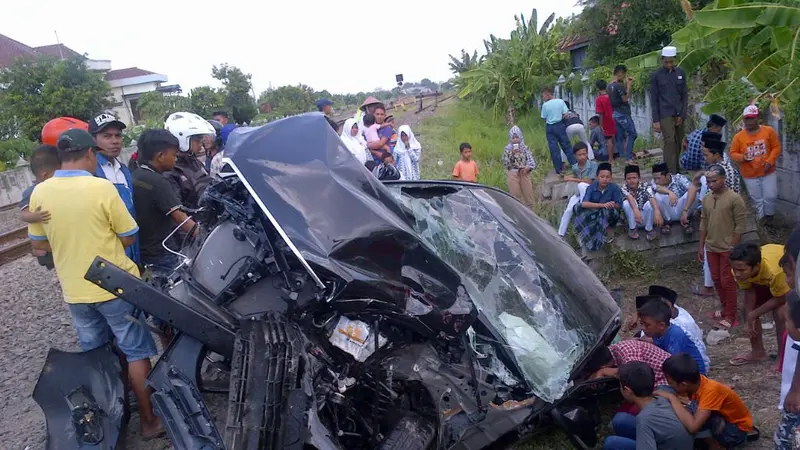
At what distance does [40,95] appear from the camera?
2750 centimetres

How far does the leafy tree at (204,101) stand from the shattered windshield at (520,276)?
1300 inches

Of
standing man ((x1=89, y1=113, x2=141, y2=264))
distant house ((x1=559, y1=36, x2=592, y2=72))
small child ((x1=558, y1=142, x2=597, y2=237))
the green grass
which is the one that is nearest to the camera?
standing man ((x1=89, y1=113, x2=141, y2=264))

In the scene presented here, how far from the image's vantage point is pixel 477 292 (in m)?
3.19

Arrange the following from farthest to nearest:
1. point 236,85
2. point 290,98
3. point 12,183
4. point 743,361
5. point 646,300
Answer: point 290,98, point 236,85, point 12,183, point 743,361, point 646,300

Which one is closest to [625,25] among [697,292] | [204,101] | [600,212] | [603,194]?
[603,194]

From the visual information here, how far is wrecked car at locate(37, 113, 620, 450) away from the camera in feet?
8.65

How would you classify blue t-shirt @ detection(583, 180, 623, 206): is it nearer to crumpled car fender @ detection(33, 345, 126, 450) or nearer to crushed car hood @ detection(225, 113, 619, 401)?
crushed car hood @ detection(225, 113, 619, 401)

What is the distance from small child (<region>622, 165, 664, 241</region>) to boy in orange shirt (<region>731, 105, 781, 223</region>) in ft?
3.68

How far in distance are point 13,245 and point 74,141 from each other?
8895mm

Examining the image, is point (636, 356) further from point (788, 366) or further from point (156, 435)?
point (156, 435)

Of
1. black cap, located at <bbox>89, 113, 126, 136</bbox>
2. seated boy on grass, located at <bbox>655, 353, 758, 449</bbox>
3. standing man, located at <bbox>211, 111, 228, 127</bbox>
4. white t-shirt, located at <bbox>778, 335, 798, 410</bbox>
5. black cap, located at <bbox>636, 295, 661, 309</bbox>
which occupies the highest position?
standing man, located at <bbox>211, 111, 228, 127</bbox>

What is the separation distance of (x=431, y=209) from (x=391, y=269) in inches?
37.8

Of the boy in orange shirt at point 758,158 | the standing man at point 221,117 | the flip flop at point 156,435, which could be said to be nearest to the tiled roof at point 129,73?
the standing man at point 221,117

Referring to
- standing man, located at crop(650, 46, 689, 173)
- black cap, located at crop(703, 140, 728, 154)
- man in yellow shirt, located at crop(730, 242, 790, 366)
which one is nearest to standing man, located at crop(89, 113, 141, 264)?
man in yellow shirt, located at crop(730, 242, 790, 366)
